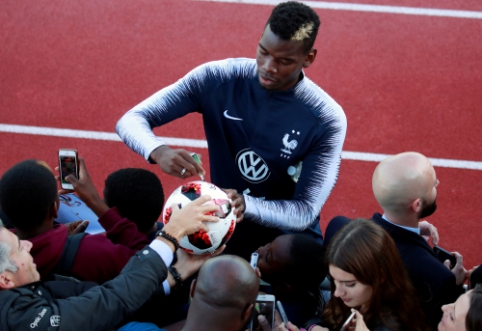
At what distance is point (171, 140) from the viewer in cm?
→ 666

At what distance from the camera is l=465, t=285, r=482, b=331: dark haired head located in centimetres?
275

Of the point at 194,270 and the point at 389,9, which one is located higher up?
the point at 389,9

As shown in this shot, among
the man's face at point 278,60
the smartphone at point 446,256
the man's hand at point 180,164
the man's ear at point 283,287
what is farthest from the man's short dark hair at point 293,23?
the smartphone at point 446,256

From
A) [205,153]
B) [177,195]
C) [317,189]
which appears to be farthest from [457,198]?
[177,195]

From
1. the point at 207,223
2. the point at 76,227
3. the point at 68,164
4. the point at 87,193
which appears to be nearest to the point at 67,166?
the point at 68,164

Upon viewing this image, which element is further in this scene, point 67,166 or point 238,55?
point 238,55

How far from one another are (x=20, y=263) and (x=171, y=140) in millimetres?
3907

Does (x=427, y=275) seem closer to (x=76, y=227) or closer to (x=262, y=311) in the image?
(x=262, y=311)

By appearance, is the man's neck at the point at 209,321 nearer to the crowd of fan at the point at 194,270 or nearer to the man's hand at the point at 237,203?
the crowd of fan at the point at 194,270

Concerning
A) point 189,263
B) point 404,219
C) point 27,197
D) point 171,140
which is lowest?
point 171,140

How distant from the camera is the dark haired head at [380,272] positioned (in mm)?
3092

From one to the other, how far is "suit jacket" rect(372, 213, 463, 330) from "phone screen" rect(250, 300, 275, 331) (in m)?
0.84

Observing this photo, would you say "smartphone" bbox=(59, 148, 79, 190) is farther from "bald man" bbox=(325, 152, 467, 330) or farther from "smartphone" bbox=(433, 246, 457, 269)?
"smartphone" bbox=(433, 246, 457, 269)

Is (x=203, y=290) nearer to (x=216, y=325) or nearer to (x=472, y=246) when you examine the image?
(x=216, y=325)
